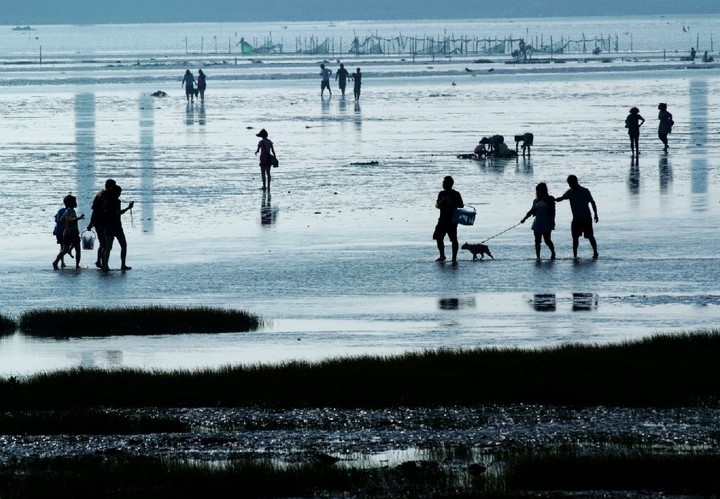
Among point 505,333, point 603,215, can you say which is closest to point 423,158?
point 603,215

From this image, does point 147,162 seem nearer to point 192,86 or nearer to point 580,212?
point 580,212

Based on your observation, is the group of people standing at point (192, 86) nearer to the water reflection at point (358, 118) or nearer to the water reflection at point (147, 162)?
the water reflection at point (147, 162)

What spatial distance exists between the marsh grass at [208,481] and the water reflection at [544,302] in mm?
9470

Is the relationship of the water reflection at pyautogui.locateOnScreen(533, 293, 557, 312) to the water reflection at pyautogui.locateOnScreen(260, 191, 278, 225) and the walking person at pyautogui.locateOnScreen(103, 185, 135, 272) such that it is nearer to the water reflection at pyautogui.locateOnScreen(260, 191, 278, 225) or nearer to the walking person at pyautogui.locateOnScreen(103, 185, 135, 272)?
the walking person at pyautogui.locateOnScreen(103, 185, 135, 272)

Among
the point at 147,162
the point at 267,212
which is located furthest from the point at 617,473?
the point at 147,162

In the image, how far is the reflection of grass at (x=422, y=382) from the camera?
13.5 metres

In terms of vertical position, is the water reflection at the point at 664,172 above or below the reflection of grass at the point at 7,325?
above

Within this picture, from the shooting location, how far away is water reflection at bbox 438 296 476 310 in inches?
807

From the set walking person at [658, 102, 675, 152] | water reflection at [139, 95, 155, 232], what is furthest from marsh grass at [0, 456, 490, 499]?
walking person at [658, 102, 675, 152]

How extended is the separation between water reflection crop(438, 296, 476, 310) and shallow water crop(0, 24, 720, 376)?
0.02 meters

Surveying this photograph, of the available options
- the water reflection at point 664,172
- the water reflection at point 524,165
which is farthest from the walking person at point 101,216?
the water reflection at point 524,165

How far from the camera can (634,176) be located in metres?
37.9

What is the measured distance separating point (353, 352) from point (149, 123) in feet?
A: 152

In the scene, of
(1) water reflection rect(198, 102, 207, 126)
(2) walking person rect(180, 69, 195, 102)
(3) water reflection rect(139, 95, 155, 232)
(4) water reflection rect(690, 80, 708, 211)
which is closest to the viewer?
(3) water reflection rect(139, 95, 155, 232)
